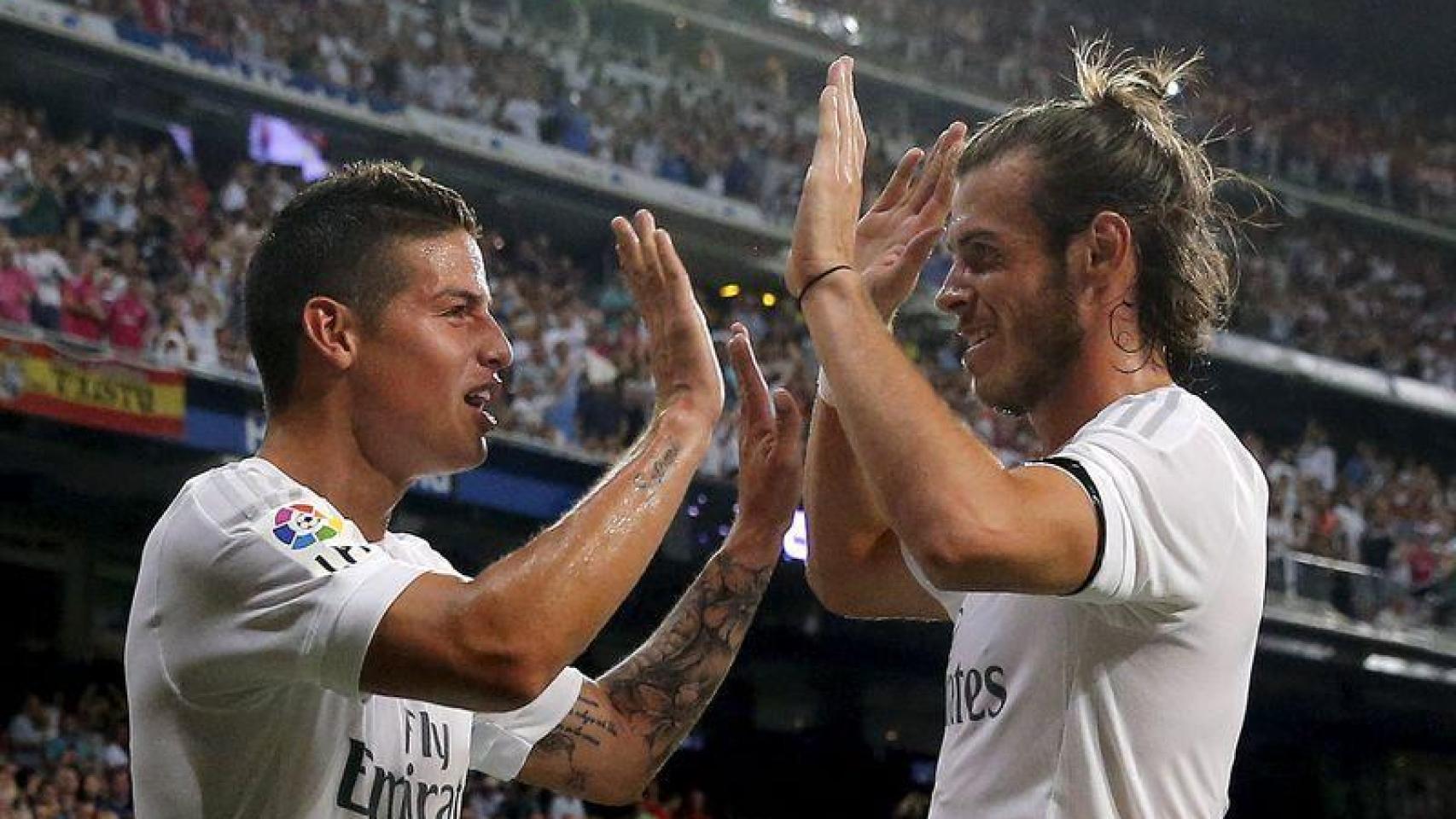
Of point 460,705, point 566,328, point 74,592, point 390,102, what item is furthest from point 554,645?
point 390,102

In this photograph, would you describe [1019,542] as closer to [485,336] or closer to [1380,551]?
[485,336]

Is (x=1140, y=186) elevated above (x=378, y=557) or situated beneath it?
elevated above

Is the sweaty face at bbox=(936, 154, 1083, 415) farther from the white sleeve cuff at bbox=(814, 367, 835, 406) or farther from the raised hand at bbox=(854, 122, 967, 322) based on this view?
the white sleeve cuff at bbox=(814, 367, 835, 406)

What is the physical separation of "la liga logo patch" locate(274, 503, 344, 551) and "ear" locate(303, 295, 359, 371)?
1.09 ft

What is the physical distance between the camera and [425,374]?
10.1ft

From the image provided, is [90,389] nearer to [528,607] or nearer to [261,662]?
[261,662]

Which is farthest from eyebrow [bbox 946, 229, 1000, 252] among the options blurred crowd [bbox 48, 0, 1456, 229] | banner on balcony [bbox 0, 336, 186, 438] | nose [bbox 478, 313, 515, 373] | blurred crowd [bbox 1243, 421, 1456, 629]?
blurred crowd [bbox 1243, 421, 1456, 629]

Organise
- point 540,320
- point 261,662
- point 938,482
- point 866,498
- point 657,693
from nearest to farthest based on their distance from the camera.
A: point 938,482, point 261,662, point 866,498, point 657,693, point 540,320

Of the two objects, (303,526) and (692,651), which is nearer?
(303,526)

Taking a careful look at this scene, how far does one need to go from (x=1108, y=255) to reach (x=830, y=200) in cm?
44

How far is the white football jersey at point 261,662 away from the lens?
266cm

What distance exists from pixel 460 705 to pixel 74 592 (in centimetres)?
1436

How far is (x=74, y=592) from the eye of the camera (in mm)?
15945

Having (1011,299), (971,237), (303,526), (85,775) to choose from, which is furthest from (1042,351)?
(85,775)
